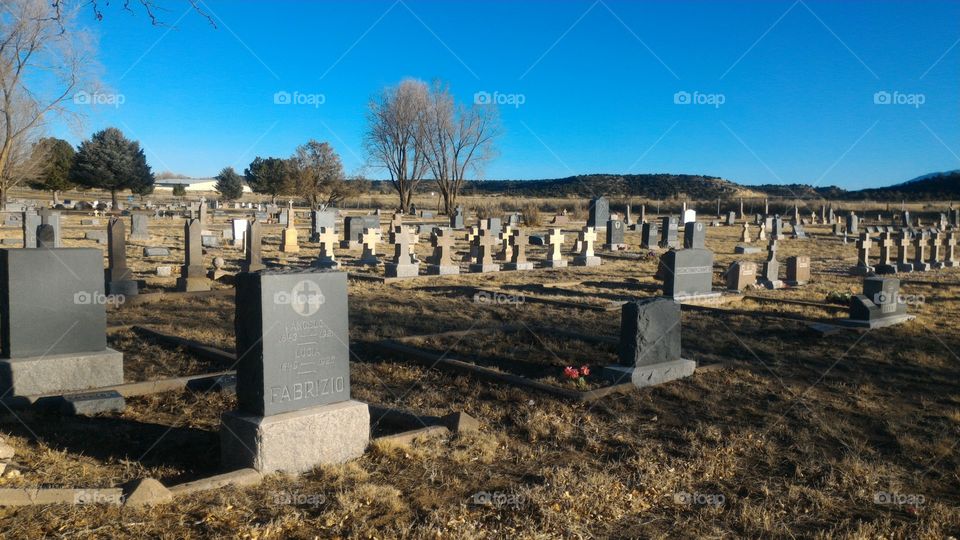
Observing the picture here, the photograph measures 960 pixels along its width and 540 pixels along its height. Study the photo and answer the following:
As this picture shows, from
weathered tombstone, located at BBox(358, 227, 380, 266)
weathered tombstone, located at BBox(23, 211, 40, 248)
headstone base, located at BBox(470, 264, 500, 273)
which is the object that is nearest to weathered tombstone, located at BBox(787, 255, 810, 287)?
headstone base, located at BBox(470, 264, 500, 273)

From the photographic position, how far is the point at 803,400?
22.4 ft

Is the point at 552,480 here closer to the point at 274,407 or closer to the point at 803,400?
the point at 274,407

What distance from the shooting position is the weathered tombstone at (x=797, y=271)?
1628 centimetres

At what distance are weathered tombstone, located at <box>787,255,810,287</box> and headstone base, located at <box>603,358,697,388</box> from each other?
9.87 meters

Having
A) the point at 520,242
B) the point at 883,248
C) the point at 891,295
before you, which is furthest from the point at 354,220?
the point at 891,295

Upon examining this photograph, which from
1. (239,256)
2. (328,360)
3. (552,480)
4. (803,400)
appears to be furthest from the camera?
(239,256)

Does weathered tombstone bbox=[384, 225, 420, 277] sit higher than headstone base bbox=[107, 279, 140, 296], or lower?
higher

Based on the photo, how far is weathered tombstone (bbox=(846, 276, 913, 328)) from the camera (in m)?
10.7

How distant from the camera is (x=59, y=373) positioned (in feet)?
21.5

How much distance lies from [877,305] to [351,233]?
57.0ft

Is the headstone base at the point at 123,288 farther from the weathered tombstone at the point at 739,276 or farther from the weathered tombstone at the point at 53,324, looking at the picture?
the weathered tombstone at the point at 739,276

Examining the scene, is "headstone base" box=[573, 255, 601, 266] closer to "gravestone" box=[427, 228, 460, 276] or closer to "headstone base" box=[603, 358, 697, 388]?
"gravestone" box=[427, 228, 460, 276]

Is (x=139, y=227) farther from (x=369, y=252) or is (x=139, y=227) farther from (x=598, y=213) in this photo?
(x=598, y=213)

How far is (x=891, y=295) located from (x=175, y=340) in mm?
10162
